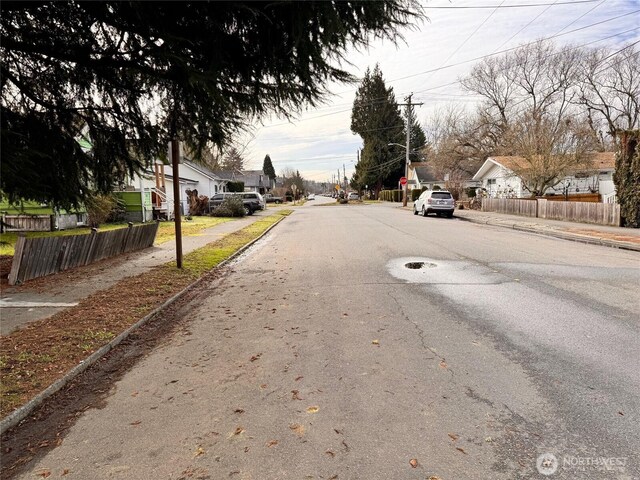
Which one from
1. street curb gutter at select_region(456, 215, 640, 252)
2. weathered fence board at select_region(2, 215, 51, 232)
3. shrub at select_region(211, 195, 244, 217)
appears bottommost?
street curb gutter at select_region(456, 215, 640, 252)

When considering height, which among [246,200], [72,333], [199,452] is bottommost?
[199,452]

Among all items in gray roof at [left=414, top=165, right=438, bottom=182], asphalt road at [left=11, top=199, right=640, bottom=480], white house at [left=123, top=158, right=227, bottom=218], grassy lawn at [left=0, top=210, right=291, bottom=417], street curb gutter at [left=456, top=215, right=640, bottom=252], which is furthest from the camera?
gray roof at [left=414, top=165, right=438, bottom=182]

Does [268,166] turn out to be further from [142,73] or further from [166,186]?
[142,73]

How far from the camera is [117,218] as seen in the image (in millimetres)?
23672

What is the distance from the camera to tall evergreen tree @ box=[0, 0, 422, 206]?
16.2ft

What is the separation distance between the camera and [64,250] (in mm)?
9617

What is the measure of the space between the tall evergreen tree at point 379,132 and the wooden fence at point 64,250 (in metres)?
59.2

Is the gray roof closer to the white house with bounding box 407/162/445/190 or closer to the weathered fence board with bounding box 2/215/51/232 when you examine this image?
the white house with bounding box 407/162/445/190

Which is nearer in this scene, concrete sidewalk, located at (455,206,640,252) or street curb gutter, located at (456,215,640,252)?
street curb gutter, located at (456,215,640,252)

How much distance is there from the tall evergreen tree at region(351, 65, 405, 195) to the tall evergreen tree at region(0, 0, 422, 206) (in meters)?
62.5

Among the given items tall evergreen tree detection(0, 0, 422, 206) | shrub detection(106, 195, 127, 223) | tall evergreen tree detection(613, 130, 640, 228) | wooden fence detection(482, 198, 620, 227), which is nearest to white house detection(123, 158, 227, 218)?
shrub detection(106, 195, 127, 223)

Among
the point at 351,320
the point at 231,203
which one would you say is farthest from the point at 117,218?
the point at 351,320

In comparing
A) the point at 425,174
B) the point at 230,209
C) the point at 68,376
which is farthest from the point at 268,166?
the point at 68,376

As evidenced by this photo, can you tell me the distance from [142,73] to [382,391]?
17.2 feet
